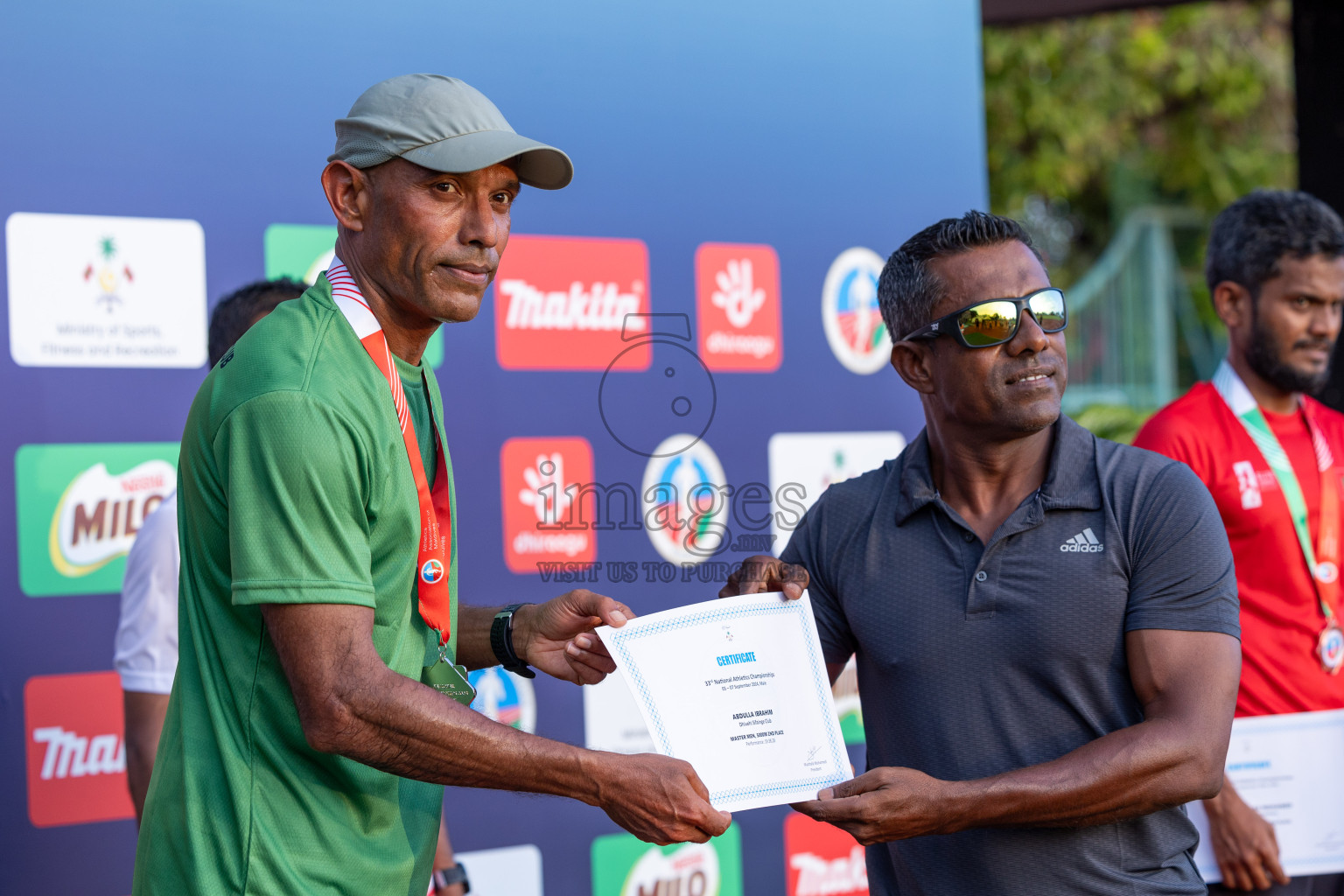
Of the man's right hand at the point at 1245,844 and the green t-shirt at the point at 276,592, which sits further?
the man's right hand at the point at 1245,844

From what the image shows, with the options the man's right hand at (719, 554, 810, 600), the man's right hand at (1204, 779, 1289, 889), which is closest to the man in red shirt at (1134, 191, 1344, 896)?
the man's right hand at (1204, 779, 1289, 889)

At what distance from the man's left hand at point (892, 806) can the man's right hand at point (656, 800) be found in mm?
189

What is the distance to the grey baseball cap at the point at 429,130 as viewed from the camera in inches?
83.7

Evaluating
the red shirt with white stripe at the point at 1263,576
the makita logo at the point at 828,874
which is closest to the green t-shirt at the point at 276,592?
the red shirt with white stripe at the point at 1263,576

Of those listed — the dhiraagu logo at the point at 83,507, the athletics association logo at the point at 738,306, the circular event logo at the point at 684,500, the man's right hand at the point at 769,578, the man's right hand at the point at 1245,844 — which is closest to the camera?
the man's right hand at the point at 769,578

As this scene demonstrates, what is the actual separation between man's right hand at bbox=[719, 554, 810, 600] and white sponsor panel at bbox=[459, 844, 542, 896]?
1797 mm

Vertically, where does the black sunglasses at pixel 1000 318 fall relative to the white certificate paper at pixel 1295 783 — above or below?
above

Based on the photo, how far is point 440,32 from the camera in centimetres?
392

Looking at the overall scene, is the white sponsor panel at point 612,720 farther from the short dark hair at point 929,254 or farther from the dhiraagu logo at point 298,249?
the short dark hair at point 929,254

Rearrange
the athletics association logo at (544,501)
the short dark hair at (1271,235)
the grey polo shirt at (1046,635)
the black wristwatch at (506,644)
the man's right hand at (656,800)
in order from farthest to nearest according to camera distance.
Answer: the athletics association logo at (544,501) < the short dark hair at (1271,235) < the black wristwatch at (506,644) < the grey polo shirt at (1046,635) < the man's right hand at (656,800)

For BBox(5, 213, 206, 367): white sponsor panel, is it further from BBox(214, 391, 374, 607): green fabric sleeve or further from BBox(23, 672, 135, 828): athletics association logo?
BBox(214, 391, 374, 607): green fabric sleeve

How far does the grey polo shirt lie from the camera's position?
2207mm

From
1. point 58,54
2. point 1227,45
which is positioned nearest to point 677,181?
point 58,54

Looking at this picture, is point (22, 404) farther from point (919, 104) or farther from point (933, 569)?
point (919, 104)
